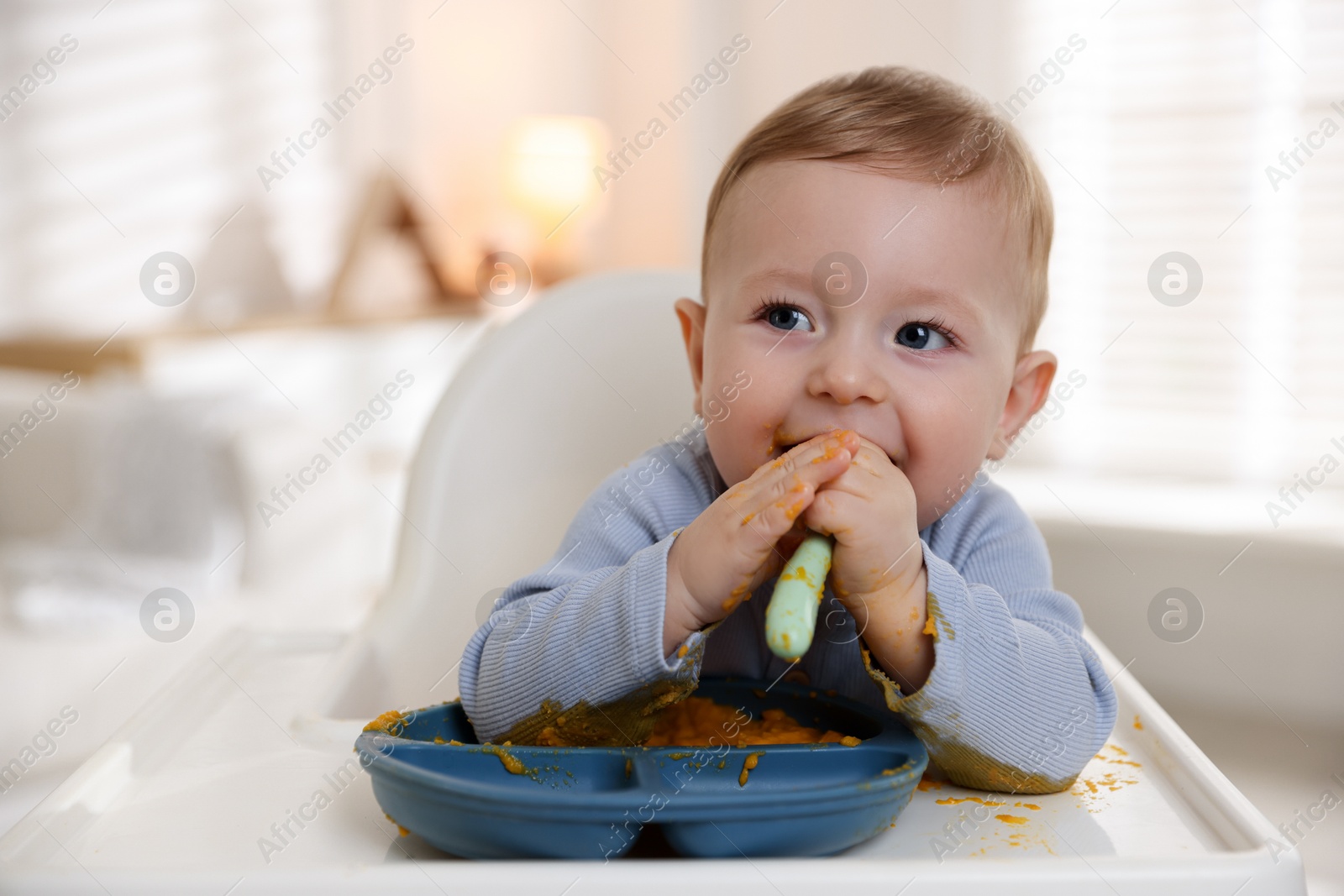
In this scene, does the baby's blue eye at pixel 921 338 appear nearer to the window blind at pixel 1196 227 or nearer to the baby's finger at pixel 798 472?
the baby's finger at pixel 798 472

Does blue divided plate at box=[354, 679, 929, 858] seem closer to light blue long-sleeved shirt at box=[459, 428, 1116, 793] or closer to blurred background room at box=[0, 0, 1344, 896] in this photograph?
light blue long-sleeved shirt at box=[459, 428, 1116, 793]

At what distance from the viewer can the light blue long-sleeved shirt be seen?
60 cm

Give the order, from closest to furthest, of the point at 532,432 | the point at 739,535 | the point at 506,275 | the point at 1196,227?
1. the point at 739,535
2. the point at 532,432
3. the point at 1196,227
4. the point at 506,275

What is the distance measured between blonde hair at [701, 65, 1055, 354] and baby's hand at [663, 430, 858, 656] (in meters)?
0.22

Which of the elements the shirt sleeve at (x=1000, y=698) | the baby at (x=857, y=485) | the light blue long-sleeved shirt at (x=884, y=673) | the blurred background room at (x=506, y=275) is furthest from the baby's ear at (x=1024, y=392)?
the blurred background room at (x=506, y=275)

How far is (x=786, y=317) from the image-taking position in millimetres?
719

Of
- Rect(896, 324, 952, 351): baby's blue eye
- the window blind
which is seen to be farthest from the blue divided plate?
the window blind

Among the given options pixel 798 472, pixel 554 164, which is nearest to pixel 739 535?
pixel 798 472

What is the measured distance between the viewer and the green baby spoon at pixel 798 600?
50cm

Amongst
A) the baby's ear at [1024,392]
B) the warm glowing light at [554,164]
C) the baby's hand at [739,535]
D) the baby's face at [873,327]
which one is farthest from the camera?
the warm glowing light at [554,164]

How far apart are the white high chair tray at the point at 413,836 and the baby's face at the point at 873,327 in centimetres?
21

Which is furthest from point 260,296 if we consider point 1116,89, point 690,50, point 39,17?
point 1116,89

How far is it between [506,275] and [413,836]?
2.77m

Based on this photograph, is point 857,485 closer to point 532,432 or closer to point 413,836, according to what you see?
point 413,836
